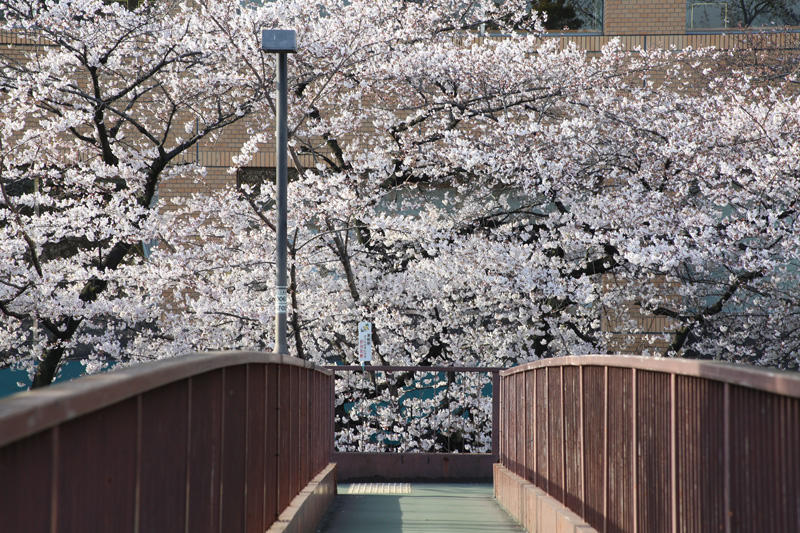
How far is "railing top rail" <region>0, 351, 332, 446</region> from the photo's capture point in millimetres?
1958

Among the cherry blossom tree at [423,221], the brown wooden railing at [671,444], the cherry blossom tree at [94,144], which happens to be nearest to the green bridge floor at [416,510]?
the brown wooden railing at [671,444]

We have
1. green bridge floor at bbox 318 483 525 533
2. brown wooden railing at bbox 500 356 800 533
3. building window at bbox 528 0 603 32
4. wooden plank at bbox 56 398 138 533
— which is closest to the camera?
wooden plank at bbox 56 398 138 533

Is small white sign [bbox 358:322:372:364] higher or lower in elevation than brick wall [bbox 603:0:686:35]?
lower

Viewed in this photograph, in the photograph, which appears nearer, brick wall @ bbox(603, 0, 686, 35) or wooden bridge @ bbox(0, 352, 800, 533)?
wooden bridge @ bbox(0, 352, 800, 533)

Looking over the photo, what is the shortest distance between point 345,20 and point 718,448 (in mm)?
14602

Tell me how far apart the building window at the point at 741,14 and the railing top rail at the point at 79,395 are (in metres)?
21.5

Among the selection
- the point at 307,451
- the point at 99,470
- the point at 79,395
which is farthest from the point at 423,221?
the point at 79,395

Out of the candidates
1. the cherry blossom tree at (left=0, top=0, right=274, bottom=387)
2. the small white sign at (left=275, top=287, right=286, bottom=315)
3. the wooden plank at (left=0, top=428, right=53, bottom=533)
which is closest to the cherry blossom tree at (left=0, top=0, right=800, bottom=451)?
the cherry blossom tree at (left=0, top=0, right=274, bottom=387)

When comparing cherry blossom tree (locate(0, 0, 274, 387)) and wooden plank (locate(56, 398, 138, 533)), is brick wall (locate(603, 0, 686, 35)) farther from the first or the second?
wooden plank (locate(56, 398, 138, 533))

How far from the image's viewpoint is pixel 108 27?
16.3 m

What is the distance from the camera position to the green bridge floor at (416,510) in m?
9.39

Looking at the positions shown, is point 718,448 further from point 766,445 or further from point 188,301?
point 188,301

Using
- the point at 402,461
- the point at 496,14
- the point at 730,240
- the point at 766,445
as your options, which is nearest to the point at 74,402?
the point at 766,445

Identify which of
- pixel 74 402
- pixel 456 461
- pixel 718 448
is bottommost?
pixel 456 461
